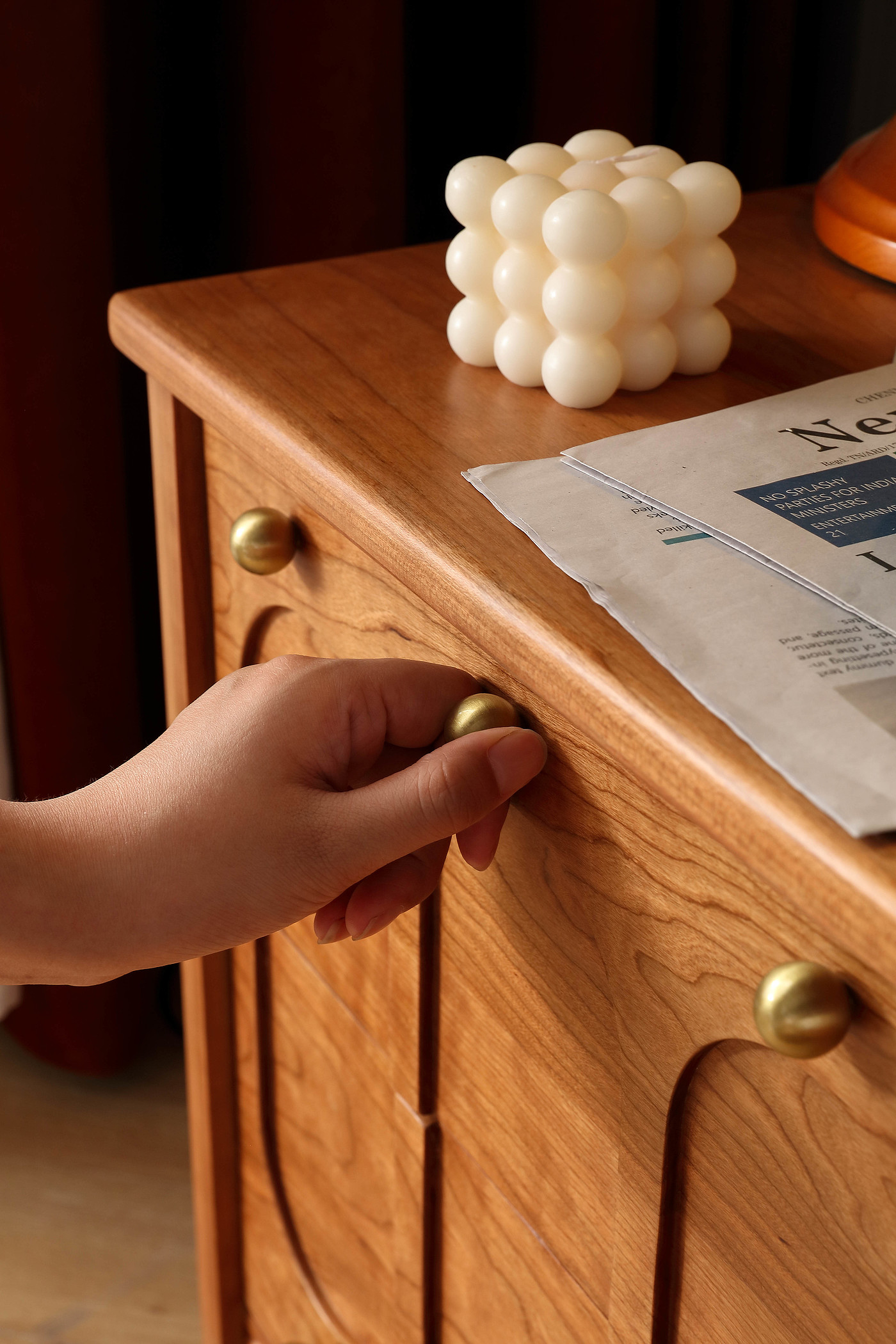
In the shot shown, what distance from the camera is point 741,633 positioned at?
36 centimetres

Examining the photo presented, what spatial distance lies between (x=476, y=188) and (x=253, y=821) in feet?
0.89

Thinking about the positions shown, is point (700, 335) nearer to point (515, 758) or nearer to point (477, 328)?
point (477, 328)

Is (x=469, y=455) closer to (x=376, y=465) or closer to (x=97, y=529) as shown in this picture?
(x=376, y=465)

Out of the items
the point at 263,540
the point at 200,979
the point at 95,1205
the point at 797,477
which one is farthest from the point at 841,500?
the point at 95,1205

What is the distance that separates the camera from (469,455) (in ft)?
1.55

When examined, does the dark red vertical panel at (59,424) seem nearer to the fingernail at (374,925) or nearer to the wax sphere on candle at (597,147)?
the wax sphere on candle at (597,147)

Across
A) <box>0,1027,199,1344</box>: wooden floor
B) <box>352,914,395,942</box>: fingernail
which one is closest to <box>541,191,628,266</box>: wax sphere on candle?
<box>352,914,395,942</box>: fingernail

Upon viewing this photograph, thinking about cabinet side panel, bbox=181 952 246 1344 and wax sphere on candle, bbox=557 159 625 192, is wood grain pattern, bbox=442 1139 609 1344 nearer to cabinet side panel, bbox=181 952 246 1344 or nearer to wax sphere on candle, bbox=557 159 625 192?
cabinet side panel, bbox=181 952 246 1344

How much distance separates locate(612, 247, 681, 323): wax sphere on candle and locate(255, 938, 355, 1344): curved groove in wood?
0.39 meters

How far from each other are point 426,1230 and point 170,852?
0.89 feet

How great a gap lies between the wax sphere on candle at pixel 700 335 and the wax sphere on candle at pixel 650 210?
1.3 inches

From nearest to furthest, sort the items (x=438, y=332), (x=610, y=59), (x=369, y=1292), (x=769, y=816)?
(x=769, y=816)
(x=438, y=332)
(x=369, y=1292)
(x=610, y=59)

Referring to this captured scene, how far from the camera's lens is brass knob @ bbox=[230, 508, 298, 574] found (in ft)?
1.74

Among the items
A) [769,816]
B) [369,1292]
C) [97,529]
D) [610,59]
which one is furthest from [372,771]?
[610,59]
